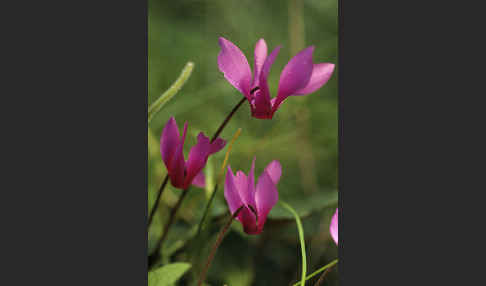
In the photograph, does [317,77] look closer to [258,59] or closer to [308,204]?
[258,59]

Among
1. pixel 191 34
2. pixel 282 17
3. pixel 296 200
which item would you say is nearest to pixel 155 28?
pixel 191 34

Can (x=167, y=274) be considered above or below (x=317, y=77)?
below

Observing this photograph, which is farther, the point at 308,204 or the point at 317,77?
the point at 308,204

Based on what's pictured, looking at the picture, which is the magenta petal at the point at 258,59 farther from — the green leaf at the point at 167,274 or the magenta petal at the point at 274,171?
the green leaf at the point at 167,274

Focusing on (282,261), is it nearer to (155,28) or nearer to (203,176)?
(203,176)

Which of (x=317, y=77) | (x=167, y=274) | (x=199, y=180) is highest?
(x=317, y=77)

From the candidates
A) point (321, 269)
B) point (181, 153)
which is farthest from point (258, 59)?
point (321, 269)
